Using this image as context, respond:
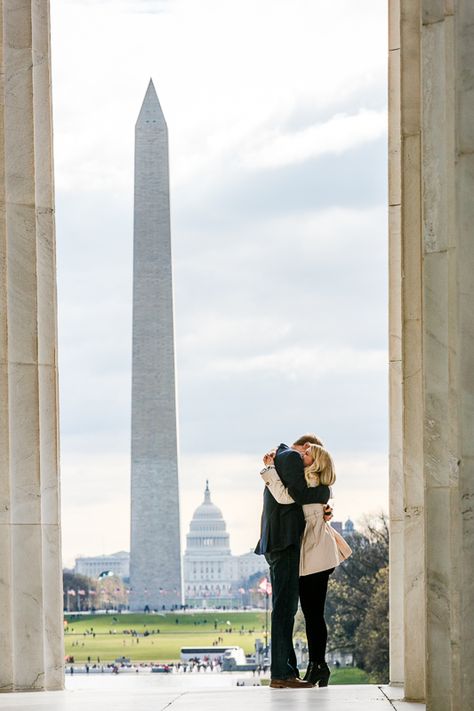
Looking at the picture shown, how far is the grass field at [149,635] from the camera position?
402ft

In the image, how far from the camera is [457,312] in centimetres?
1234

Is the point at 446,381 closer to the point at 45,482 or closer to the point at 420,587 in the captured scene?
the point at 420,587

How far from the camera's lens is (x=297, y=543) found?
56.1 ft

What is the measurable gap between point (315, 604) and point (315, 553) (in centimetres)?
65

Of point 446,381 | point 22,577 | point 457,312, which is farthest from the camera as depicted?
point 22,577

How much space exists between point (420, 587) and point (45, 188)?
6.40 meters

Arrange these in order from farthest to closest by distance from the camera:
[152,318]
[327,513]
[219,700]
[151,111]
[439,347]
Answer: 1. [151,111]
2. [152,318]
3. [327,513]
4. [219,700]
5. [439,347]

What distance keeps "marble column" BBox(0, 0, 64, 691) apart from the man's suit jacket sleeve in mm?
3047

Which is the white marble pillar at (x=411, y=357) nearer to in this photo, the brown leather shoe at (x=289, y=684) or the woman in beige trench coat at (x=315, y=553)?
the woman in beige trench coat at (x=315, y=553)

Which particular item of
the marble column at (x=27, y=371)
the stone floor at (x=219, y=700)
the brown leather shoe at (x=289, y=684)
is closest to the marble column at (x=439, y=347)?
the stone floor at (x=219, y=700)

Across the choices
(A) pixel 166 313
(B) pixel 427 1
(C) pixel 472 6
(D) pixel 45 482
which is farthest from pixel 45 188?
(A) pixel 166 313

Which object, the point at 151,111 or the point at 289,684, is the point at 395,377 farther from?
the point at 151,111

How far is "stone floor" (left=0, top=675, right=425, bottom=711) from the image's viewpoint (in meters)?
14.9

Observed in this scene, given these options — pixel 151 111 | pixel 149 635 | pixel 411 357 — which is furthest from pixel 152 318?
pixel 411 357
